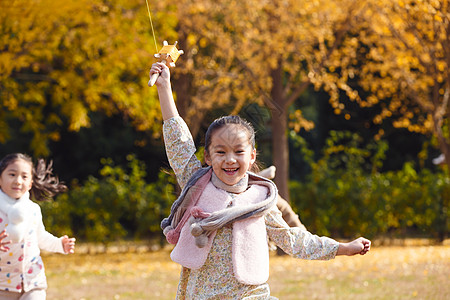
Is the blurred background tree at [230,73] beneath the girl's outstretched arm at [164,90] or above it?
above

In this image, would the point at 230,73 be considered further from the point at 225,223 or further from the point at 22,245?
the point at 225,223

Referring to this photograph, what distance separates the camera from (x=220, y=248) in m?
3.04

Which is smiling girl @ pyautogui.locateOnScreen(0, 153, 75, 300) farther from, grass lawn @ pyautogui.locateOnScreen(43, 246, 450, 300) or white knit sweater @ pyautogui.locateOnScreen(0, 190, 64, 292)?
grass lawn @ pyautogui.locateOnScreen(43, 246, 450, 300)

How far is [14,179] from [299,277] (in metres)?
5.25

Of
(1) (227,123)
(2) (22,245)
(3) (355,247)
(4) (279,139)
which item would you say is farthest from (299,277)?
(1) (227,123)

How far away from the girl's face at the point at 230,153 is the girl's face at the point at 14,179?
2.02 meters

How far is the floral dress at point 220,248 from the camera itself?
3.00 metres

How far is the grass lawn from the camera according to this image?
7.77 m

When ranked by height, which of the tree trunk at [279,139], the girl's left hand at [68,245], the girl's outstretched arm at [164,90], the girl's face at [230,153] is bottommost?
the girl's left hand at [68,245]

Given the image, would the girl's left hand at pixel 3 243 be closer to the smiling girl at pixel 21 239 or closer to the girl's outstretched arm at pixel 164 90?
the smiling girl at pixel 21 239

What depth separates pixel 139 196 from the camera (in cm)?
1352

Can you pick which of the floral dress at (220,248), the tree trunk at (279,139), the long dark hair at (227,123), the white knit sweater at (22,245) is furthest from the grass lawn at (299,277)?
the long dark hair at (227,123)

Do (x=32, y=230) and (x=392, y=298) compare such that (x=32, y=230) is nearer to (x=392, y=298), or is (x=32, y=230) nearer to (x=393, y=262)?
(x=392, y=298)

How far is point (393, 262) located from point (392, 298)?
3.60 m
